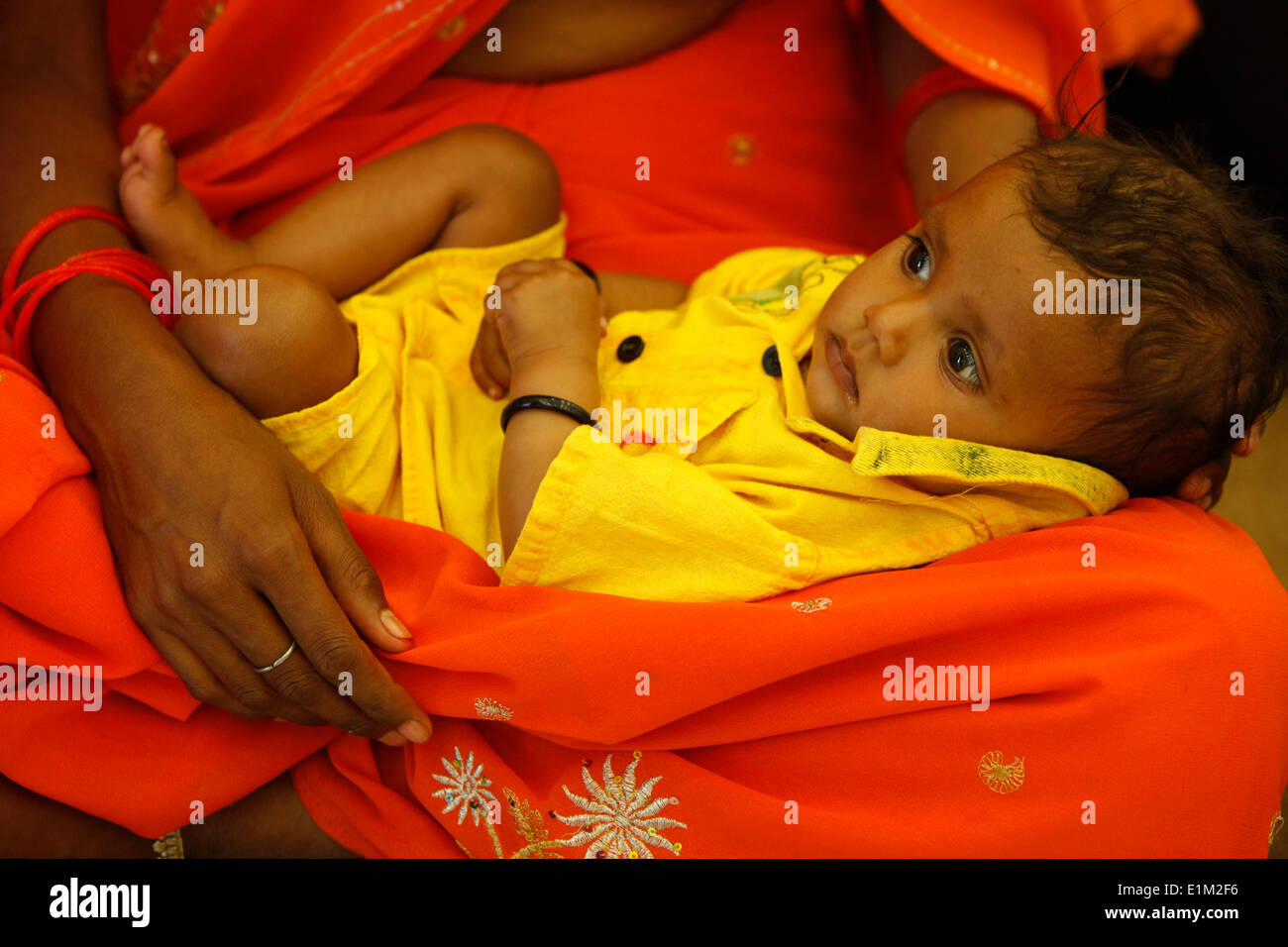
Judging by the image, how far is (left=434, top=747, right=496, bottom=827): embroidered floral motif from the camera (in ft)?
3.23

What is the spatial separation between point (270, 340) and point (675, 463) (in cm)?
41

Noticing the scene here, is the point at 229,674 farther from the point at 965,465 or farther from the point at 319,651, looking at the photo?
the point at 965,465

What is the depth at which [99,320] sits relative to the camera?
1018 mm

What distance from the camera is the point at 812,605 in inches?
36.3

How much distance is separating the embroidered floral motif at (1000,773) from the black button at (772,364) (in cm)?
46

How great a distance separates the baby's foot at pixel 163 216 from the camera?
1163 millimetres

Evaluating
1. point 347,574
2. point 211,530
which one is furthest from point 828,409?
point 211,530

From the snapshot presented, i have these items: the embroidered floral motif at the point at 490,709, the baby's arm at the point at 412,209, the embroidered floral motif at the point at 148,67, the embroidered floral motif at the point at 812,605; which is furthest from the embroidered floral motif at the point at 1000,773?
A: the embroidered floral motif at the point at 148,67

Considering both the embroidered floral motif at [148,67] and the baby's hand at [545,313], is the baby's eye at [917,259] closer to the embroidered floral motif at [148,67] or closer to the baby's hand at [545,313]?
the baby's hand at [545,313]

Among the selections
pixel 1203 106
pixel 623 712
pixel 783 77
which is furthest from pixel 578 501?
pixel 1203 106

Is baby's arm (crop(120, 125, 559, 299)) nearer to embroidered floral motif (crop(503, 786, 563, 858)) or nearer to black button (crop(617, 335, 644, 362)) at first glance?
black button (crop(617, 335, 644, 362))

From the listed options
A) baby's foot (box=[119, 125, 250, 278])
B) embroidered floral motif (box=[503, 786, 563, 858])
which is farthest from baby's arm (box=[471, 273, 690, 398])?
embroidered floral motif (box=[503, 786, 563, 858])

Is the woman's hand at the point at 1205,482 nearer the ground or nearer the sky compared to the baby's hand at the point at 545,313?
nearer the ground
